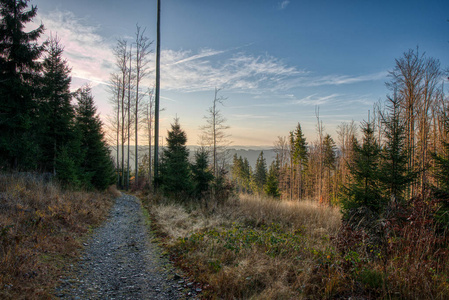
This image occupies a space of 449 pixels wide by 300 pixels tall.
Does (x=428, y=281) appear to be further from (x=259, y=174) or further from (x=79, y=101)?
(x=259, y=174)

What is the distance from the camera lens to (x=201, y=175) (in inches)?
432

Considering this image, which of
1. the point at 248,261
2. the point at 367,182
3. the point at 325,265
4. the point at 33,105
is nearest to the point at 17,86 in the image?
the point at 33,105

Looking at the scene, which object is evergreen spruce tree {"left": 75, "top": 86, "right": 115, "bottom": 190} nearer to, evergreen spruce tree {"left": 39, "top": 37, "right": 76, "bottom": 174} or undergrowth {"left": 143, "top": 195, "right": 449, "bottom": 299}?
evergreen spruce tree {"left": 39, "top": 37, "right": 76, "bottom": 174}

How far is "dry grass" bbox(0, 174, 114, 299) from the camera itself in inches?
125

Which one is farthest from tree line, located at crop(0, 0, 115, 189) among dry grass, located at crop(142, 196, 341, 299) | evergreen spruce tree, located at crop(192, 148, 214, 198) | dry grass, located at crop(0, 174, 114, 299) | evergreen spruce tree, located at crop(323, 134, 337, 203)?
evergreen spruce tree, located at crop(323, 134, 337, 203)

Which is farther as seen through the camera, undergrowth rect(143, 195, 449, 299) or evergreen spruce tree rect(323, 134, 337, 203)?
evergreen spruce tree rect(323, 134, 337, 203)

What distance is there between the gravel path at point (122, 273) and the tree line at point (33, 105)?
653 cm

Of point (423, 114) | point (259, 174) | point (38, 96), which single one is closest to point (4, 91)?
point (38, 96)

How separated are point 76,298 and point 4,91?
39.6ft

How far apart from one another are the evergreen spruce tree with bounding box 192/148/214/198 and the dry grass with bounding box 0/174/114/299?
4.55 metres

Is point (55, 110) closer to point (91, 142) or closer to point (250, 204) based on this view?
point (91, 142)

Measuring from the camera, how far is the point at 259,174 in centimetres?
5662

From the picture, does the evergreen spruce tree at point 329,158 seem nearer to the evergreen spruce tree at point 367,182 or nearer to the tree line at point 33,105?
the evergreen spruce tree at point 367,182

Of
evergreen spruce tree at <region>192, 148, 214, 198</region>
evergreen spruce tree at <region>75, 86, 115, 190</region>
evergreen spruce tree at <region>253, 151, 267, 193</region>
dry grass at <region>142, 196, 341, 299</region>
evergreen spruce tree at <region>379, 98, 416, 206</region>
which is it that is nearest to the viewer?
dry grass at <region>142, 196, 341, 299</region>
